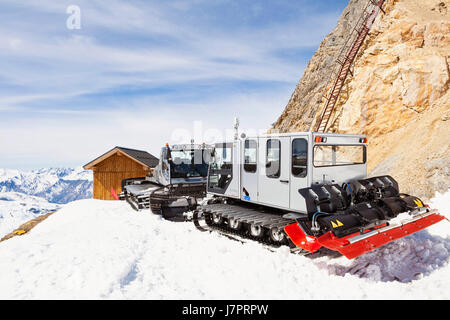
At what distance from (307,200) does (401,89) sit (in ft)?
54.2

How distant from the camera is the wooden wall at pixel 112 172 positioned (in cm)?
2334

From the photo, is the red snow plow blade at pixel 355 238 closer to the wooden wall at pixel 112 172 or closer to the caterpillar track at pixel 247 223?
the caterpillar track at pixel 247 223

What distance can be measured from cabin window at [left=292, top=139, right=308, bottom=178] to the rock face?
9.07m

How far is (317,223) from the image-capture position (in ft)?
20.1

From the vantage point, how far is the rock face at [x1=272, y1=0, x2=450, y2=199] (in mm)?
15680

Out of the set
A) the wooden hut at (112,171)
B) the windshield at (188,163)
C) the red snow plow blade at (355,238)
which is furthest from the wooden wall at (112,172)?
the red snow plow blade at (355,238)

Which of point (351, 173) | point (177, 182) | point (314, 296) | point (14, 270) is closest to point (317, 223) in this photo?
point (314, 296)

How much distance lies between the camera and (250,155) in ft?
27.1

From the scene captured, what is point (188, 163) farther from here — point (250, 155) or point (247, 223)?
point (247, 223)

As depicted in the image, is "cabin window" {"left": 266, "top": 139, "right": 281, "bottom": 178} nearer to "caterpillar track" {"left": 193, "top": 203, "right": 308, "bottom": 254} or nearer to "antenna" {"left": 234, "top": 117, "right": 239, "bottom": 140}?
"caterpillar track" {"left": 193, "top": 203, "right": 308, "bottom": 254}

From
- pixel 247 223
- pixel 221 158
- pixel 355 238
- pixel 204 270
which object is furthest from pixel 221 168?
pixel 355 238

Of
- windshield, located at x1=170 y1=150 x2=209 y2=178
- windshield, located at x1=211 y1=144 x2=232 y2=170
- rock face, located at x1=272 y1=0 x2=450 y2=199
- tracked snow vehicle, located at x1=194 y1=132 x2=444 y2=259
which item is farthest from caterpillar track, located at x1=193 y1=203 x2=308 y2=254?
rock face, located at x1=272 y1=0 x2=450 y2=199
